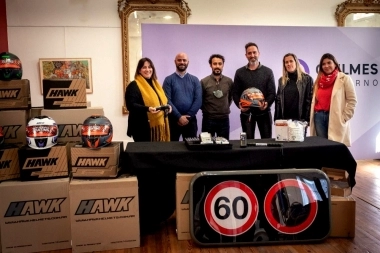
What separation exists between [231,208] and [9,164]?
60.5 inches

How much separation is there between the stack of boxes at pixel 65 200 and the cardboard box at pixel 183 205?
0.30 meters

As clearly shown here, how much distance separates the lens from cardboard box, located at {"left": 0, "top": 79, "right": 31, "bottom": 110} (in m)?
2.69

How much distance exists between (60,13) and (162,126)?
2.35m

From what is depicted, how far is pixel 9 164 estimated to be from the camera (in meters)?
2.46

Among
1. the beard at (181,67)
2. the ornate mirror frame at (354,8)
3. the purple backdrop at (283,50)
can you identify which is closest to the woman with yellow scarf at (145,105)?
the beard at (181,67)

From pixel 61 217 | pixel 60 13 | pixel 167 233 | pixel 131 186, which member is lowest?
pixel 167 233

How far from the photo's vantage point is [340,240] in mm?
2576

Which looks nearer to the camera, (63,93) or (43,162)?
(43,162)

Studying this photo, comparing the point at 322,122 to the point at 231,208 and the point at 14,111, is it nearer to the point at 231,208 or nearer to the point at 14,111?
the point at 231,208

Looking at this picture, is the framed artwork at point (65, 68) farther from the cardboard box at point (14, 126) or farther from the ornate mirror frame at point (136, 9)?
the cardboard box at point (14, 126)

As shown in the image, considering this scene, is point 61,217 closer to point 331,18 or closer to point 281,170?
point 281,170

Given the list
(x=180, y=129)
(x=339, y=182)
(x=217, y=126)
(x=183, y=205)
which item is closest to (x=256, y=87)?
(x=217, y=126)

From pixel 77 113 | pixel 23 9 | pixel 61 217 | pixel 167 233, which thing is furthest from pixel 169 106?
pixel 23 9

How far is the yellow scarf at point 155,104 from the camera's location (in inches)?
141
